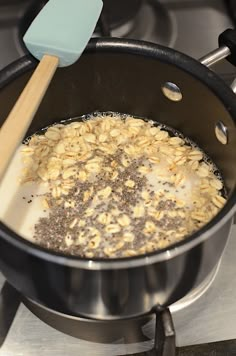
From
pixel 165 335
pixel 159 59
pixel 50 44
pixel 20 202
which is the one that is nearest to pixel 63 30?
pixel 50 44

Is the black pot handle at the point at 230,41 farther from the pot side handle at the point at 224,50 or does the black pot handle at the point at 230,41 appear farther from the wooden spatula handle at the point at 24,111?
the wooden spatula handle at the point at 24,111

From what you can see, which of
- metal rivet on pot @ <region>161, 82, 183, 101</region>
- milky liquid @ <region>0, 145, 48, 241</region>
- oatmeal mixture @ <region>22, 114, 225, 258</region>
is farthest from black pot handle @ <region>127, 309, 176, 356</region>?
metal rivet on pot @ <region>161, 82, 183, 101</region>

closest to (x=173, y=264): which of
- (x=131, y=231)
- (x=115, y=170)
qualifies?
(x=131, y=231)

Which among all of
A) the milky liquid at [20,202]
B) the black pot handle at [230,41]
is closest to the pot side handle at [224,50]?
the black pot handle at [230,41]

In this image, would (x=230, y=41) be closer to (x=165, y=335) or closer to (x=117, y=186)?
(x=117, y=186)

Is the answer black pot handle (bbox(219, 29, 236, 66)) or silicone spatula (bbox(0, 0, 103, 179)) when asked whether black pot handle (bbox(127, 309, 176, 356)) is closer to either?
silicone spatula (bbox(0, 0, 103, 179))
